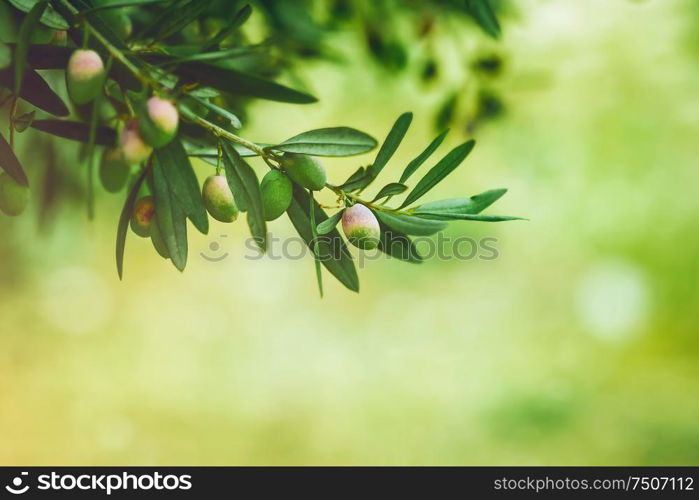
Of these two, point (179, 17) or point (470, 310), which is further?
point (470, 310)

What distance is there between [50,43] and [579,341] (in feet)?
10.9

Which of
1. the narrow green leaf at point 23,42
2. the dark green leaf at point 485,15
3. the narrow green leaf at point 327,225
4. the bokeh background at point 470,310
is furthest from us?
the bokeh background at point 470,310

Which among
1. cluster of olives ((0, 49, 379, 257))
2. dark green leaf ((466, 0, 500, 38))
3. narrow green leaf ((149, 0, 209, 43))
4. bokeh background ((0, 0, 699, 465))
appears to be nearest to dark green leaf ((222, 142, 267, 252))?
cluster of olives ((0, 49, 379, 257))

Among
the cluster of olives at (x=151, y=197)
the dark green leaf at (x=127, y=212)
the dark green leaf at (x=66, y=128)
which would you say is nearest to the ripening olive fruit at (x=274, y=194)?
the cluster of olives at (x=151, y=197)

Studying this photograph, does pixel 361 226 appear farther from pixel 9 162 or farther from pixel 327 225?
pixel 9 162

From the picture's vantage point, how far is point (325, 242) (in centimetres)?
57

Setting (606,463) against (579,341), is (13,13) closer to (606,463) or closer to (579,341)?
(606,463)

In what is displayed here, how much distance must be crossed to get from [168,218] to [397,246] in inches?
7.5

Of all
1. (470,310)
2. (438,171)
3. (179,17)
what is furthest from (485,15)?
(470,310)

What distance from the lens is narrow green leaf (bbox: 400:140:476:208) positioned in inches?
22.7

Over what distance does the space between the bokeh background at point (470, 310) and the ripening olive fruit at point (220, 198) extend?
2.03m

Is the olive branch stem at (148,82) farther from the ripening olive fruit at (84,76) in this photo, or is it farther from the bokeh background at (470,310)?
the bokeh background at (470,310)

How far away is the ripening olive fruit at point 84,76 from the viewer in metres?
0.46

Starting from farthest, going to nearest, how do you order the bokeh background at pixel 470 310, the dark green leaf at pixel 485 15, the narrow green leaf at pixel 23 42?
the bokeh background at pixel 470 310
the dark green leaf at pixel 485 15
the narrow green leaf at pixel 23 42
